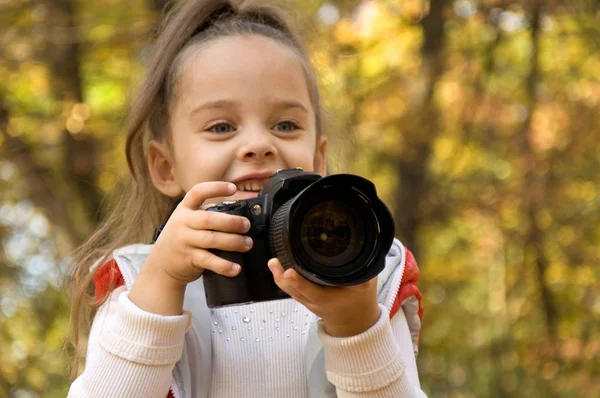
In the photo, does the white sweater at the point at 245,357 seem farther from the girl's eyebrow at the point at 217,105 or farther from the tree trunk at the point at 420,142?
the tree trunk at the point at 420,142

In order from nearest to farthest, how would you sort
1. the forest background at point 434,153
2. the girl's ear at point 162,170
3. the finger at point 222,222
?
1. the finger at point 222,222
2. the girl's ear at point 162,170
3. the forest background at point 434,153

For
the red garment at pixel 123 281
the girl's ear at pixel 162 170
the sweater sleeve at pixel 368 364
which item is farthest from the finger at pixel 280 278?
the girl's ear at pixel 162 170

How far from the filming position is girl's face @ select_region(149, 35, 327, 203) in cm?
163

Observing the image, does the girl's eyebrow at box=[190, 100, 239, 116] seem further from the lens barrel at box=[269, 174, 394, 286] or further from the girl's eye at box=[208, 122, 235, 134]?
the lens barrel at box=[269, 174, 394, 286]

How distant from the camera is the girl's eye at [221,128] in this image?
1.67 metres

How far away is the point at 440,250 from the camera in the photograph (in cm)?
631

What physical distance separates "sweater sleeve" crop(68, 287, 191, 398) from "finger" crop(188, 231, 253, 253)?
6.3 inches

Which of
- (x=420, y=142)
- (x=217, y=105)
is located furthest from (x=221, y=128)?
(x=420, y=142)

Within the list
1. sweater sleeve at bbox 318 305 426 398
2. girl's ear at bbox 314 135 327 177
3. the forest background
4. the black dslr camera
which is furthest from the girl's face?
the forest background

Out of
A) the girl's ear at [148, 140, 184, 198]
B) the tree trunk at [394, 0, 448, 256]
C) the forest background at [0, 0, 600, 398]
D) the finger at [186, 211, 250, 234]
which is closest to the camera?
the finger at [186, 211, 250, 234]

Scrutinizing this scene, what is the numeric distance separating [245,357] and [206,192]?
0.35 meters

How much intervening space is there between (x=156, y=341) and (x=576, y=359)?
161 inches

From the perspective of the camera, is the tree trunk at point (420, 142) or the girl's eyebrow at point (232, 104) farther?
the tree trunk at point (420, 142)

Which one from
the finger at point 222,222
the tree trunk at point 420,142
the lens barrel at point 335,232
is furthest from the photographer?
the tree trunk at point 420,142
